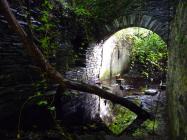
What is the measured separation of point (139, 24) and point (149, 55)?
6.52 meters

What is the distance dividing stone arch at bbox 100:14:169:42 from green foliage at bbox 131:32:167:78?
5059 mm

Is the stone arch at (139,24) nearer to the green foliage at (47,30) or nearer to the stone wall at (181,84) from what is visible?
the green foliage at (47,30)

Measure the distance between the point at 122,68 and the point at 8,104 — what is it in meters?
10.0

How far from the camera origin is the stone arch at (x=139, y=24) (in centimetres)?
643

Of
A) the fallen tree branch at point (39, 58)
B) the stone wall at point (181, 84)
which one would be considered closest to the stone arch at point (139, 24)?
the fallen tree branch at point (39, 58)

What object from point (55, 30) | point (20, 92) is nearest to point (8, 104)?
point (20, 92)

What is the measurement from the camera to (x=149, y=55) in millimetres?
13016

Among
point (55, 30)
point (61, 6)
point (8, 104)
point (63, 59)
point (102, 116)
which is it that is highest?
point (61, 6)

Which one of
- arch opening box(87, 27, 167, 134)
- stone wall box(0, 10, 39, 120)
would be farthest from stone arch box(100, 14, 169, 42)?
stone wall box(0, 10, 39, 120)

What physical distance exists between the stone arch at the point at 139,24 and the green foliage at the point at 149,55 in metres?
5.06

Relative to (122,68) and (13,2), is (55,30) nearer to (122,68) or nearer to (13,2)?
(13,2)

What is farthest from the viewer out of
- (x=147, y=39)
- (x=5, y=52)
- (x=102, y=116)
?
(x=147, y=39)

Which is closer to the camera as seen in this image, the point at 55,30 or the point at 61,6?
the point at 55,30

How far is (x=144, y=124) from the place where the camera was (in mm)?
5430
